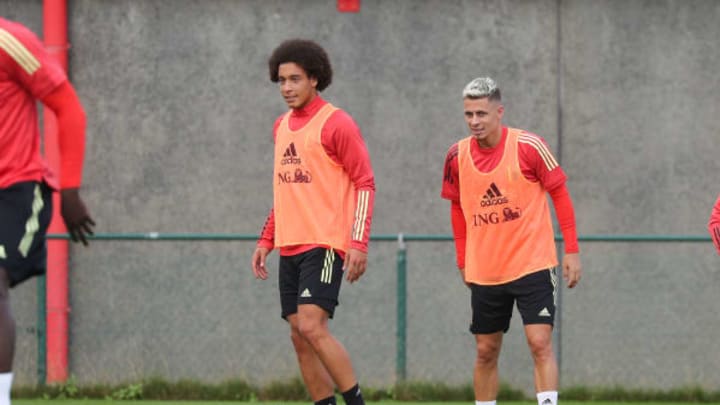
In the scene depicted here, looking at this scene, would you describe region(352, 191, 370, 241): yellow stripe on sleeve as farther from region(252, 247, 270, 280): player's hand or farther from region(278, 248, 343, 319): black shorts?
region(252, 247, 270, 280): player's hand

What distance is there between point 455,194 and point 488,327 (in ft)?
2.57

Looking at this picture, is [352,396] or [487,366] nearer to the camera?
[352,396]

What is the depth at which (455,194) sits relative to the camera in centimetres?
711

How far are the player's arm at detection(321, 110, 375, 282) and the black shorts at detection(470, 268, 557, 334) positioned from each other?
0.75 metres

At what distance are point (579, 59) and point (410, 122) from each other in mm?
1540

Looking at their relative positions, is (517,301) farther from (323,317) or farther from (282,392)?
(282,392)

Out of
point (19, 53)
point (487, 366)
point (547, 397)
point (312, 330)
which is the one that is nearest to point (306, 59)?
point (312, 330)

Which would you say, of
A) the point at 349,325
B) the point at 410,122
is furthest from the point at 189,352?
the point at 410,122

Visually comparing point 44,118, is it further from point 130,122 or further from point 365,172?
point 365,172

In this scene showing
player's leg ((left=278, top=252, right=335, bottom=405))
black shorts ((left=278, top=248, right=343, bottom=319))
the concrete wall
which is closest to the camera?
black shorts ((left=278, top=248, right=343, bottom=319))

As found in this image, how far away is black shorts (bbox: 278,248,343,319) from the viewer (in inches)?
259

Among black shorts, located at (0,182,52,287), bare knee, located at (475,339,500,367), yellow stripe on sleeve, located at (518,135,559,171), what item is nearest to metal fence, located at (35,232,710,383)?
bare knee, located at (475,339,500,367)

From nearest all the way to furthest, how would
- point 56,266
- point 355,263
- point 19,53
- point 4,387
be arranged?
point 4,387, point 19,53, point 355,263, point 56,266

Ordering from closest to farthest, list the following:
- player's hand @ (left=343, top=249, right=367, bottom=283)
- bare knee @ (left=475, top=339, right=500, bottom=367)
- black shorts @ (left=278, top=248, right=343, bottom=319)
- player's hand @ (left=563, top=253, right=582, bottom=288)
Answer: player's hand @ (left=343, top=249, right=367, bottom=283)
black shorts @ (left=278, top=248, right=343, bottom=319)
player's hand @ (left=563, top=253, right=582, bottom=288)
bare knee @ (left=475, top=339, right=500, bottom=367)
